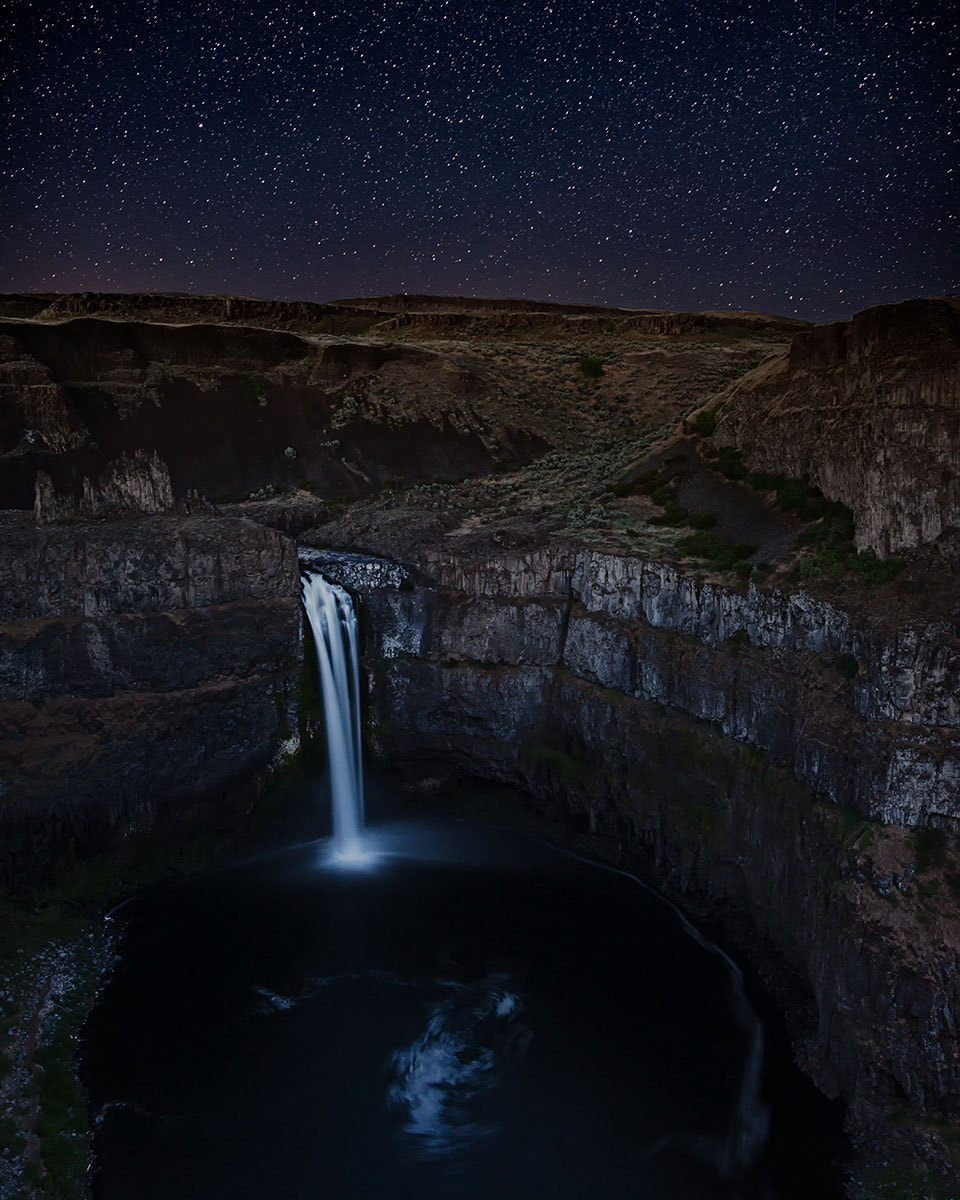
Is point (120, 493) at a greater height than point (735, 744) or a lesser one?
greater

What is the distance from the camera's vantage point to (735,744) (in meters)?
28.7

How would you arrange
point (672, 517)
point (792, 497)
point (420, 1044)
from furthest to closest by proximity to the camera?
point (672, 517)
point (792, 497)
point (420, 1044)

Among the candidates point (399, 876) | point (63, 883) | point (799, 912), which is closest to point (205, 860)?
point (63, 883)

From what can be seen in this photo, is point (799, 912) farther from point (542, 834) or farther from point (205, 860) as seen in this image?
point (205, 860)

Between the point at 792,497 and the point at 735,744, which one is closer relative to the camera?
the point at 735,744

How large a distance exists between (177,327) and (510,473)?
2474 centimetres

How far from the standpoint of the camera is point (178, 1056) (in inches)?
931

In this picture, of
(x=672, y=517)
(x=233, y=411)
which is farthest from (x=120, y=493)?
(x=672, y=517)

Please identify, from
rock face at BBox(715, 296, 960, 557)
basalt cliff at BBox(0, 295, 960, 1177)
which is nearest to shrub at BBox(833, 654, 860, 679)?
basalt cliff at BBox(0, 295, 960, 1177)

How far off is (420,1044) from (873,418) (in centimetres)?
2504

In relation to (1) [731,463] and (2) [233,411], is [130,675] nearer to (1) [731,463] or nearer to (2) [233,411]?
(1) [731,463]

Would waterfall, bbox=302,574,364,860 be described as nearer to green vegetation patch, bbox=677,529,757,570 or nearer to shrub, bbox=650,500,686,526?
green vegetation patch, bbox=677,529,757,570

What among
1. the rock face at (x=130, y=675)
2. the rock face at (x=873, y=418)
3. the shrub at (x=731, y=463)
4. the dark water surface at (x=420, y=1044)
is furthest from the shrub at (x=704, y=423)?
the dark water surface at (x=420, y=1044)

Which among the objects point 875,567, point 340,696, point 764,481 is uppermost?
point 764,481
